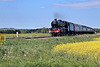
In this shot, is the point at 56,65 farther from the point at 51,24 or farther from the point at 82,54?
the point at 51,24

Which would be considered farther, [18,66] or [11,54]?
[11,54]

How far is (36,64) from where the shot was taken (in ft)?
31.4

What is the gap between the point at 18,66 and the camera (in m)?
9.38

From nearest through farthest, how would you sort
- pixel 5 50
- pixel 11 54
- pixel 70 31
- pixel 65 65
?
1. pixel 65 65
2. pixel 11 54
3. pixel 5 50
4. pixel 70 31

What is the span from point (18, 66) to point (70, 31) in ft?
122

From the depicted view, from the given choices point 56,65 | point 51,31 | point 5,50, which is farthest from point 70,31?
point 56,65

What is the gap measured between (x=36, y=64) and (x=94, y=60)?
3.46 metres

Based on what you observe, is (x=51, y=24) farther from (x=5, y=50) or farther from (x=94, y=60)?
(x=94, y=60)

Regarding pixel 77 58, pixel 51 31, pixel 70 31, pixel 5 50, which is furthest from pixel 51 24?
pixel 77 58

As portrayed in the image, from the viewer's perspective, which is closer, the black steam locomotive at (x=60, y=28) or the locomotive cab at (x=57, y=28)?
the locomotive cab at (x=57, y=28)

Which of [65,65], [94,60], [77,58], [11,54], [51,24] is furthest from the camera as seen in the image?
[51,24]

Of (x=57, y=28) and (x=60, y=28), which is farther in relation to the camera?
(x=60, y=28)

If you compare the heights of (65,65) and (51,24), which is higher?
(51,24)

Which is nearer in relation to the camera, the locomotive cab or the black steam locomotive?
the locomotive cab
